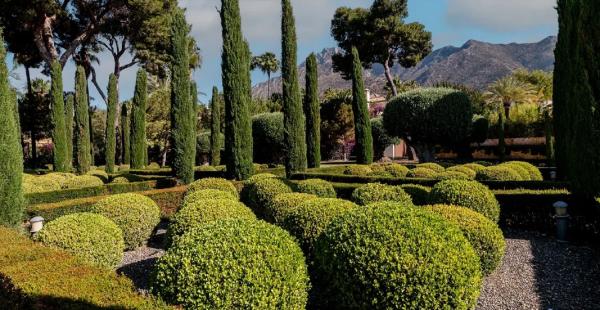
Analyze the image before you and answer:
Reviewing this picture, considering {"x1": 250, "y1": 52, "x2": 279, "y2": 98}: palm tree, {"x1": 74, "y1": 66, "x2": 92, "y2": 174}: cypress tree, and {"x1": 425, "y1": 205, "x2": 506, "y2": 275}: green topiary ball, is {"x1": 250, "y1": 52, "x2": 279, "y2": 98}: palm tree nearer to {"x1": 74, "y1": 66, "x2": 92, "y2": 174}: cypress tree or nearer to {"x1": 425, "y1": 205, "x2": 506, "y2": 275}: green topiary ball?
{"x1": 74, "y1": 66, "x2": 92, "y2": 174}: cypress tree

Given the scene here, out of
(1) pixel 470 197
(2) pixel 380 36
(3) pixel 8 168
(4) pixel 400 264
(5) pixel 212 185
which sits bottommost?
(4) pixel 400 264

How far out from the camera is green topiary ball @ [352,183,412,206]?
7.99m

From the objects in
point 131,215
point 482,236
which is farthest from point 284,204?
point 482,236

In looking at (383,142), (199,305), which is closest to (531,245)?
(199,305)

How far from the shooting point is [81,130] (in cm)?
2166

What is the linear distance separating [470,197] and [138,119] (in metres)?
21.1

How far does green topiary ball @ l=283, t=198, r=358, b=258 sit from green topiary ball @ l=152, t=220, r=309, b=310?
1.41 m

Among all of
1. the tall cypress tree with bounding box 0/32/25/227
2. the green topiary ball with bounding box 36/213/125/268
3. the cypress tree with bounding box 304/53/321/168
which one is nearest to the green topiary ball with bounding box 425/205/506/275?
the green topiary ball with bounding box 36/213/125/268

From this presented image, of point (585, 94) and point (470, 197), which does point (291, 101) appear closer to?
point (470, 197)

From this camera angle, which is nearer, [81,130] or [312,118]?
[312,118]

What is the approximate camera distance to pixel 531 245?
7715mm

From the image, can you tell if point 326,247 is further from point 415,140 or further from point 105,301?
point 415,140

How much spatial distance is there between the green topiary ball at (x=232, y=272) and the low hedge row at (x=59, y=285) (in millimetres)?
460

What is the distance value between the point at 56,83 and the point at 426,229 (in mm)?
22026
